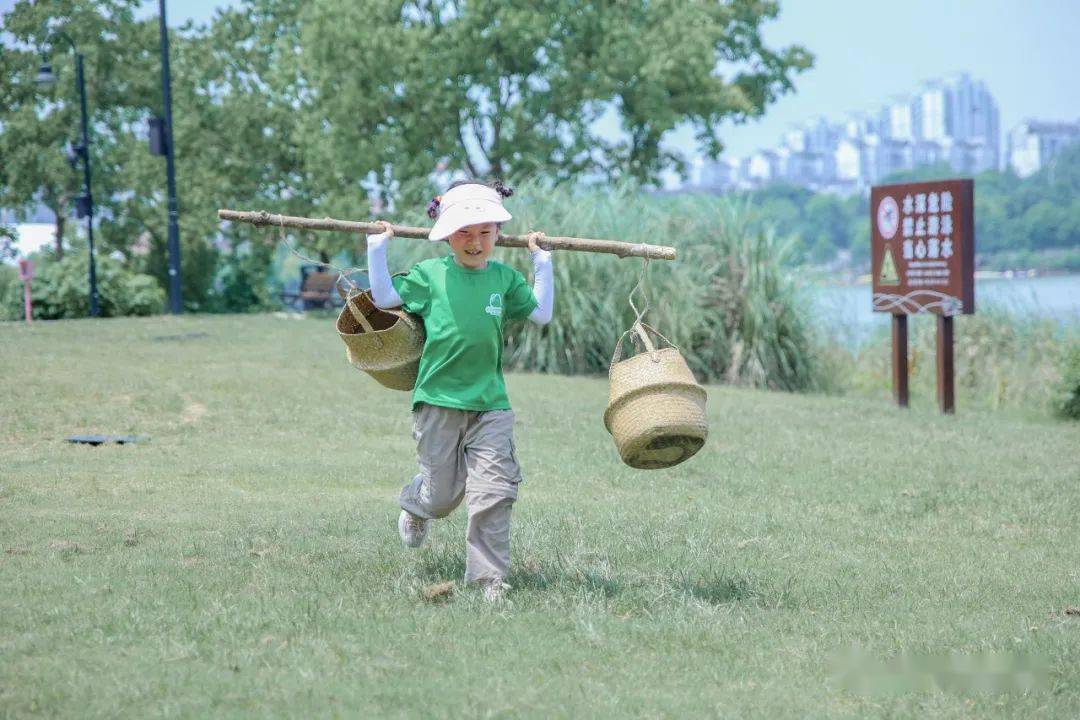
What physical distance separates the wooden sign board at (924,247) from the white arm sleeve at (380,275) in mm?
9768

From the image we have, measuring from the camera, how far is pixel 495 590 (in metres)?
5.87

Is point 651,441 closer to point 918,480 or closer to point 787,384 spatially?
point 918,480

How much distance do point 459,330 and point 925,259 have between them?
32.9ft

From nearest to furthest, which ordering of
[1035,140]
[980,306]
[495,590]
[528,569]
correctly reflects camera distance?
1. [495,590]
2. [528,569]
3. [980,306]
4. [1035,140]

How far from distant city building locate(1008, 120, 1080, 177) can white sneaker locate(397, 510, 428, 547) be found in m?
96.0

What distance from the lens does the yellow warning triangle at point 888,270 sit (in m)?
15.3

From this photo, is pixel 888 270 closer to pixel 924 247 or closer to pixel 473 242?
pixel 924 247

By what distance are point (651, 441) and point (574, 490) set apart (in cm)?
327

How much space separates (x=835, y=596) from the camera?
20.3ft

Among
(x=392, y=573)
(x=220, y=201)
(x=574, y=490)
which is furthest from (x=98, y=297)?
(x=392, y=573)

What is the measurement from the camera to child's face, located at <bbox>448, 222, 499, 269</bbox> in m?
5.96

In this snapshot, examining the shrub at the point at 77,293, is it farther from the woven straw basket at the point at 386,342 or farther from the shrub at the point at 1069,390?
the woven straw basket at the point at 386,342

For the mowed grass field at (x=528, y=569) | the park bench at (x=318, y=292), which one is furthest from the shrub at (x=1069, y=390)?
the park bench at (x=318, y=292)

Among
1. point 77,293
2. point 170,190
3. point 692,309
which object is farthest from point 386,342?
point 170,190
